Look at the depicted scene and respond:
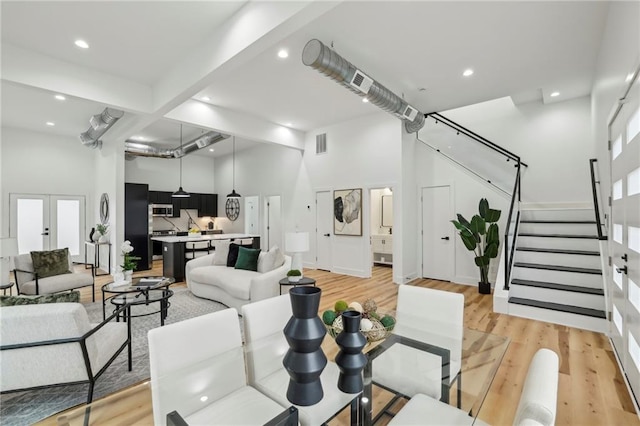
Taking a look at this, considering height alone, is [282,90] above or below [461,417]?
above

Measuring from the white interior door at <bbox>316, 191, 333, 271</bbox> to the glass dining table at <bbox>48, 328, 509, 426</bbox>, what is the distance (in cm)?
516

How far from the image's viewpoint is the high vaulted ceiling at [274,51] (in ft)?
9.86

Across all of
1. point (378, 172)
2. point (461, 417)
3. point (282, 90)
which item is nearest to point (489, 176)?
point (378, 172)

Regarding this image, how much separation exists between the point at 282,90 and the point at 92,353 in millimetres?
4327

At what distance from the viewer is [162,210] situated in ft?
30.9

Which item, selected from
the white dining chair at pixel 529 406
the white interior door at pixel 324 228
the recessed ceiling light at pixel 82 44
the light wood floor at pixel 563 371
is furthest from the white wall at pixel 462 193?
the recessed ceiling light at pixel 82 44

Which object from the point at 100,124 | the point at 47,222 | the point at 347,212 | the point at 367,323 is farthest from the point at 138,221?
the point at 367,323

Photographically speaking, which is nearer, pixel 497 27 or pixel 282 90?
pixel 497 27

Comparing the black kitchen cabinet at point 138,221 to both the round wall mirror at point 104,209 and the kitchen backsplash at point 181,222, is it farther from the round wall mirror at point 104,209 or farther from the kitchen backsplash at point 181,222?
the kitchen backsplash at point 181,222

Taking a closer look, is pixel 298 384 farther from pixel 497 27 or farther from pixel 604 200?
pixel 604 200

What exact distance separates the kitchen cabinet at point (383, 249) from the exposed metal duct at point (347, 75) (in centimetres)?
386

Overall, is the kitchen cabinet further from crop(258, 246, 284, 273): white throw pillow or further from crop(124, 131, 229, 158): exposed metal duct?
crop(124, 131, 229, 158): exposed metal duct

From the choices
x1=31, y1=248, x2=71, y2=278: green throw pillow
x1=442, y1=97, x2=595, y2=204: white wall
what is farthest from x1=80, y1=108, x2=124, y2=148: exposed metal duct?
x1=442, y1=97, x2=595, y2=204: white wall

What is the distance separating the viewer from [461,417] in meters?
1.41
